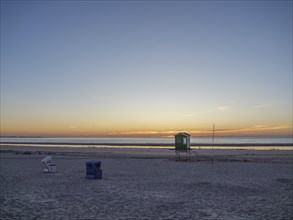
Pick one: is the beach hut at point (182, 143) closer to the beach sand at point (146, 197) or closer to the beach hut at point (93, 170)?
the beach sand at point (146, 197)

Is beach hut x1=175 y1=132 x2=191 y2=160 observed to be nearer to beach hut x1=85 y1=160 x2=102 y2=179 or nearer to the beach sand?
the beach sand

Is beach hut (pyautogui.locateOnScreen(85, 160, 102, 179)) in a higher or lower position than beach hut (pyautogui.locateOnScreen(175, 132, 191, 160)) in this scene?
lower

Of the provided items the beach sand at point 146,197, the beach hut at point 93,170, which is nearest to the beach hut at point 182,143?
the beach sand at point 146,197

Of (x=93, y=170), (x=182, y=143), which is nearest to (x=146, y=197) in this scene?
(x=93, y=170)

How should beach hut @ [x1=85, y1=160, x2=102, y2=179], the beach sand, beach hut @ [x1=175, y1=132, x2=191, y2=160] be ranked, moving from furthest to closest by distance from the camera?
1. beach hut @ [x1=175, y1=132, x2=191, y2=160]
2. beach hut @ [x1=85, y1=160, x2=102, y2=179]
3. the beach sand

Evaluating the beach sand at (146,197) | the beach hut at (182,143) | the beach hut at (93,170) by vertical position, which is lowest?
the beach sand at (146,197)

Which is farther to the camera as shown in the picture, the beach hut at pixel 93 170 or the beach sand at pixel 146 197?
the beach hut at pixel 93 170

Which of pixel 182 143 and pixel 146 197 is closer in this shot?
pixel 146 197

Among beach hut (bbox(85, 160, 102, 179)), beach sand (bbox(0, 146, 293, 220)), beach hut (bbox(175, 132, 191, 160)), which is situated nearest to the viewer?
beach sand (bbox(0, 146, 293, 220))

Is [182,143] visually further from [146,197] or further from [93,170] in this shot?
[146,197]

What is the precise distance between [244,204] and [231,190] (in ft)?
11.4

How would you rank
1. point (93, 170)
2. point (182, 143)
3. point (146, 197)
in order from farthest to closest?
1. point (182, 143)
2. point (93, 170)
3. point (146, 197)

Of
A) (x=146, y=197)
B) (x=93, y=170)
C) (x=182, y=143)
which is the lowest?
(x=146, y=197)

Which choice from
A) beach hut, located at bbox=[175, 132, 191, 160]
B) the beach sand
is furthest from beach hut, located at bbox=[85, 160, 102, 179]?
beach hut, located at bbox=[175, 132, 191, 160]
